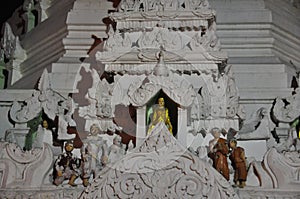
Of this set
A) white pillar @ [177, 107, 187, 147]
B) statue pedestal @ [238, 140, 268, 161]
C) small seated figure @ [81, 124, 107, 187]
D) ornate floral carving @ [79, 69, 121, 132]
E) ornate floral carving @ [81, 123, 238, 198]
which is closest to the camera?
ornate floral carving @ [81, 123, 238, 198]

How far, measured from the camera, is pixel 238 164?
8.04 metres

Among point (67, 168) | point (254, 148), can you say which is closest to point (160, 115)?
point (67, 168)

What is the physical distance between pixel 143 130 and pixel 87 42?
93.7 inches

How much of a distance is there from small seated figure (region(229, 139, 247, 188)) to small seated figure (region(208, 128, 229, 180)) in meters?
0.11

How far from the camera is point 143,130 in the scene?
27.6 ft

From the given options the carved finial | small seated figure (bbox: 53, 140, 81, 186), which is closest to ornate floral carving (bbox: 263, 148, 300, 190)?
the carved finial

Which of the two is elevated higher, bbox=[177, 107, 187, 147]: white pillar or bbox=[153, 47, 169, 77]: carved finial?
bbox=[153, 47, 169, 77]: carved finial

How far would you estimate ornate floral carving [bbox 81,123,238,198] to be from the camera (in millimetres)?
7543

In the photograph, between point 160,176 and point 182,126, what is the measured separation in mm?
990

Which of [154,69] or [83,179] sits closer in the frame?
[83,179]

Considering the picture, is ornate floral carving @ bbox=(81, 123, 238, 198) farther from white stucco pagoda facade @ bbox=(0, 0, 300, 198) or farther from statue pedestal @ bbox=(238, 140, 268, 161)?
statue pedestal @ bbox=(238, 140, 268, 161)

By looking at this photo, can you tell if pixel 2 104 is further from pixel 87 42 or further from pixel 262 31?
pixel 262 31

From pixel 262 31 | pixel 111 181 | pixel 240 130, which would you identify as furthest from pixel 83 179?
pixel 262 31

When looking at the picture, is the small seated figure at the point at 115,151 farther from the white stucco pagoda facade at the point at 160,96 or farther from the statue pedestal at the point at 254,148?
the statue pedestal at the point at 254,148
